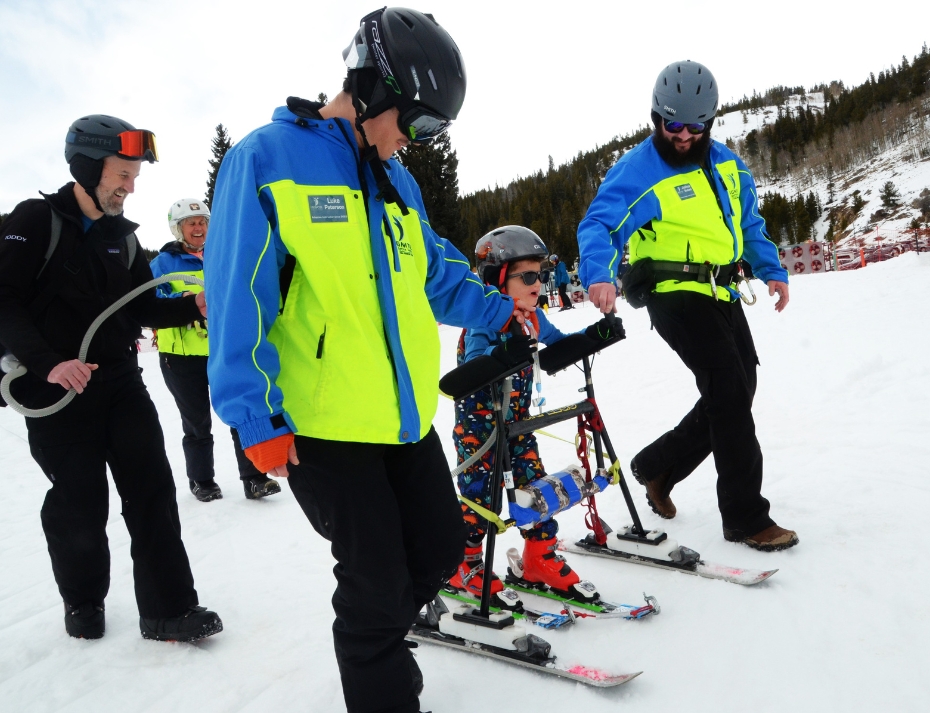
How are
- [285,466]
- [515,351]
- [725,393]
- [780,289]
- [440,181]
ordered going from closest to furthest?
[285,466] < [515,351] < [725,393] < [780,289] < [440,181]

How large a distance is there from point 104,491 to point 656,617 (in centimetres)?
279

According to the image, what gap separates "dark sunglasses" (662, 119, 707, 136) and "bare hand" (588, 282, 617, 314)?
108 centimetres

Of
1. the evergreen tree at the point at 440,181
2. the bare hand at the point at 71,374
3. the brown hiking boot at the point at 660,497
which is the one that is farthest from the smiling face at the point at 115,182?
the evergreen tree at the point at 440,181

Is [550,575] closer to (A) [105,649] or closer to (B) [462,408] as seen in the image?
(B) [462,408]

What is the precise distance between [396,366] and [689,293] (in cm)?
219

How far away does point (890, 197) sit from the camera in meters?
51.8

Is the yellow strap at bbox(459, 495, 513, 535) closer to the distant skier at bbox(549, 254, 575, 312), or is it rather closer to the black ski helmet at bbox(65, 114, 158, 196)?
the black ski helmet at bbox(65, 114, 158, 196)

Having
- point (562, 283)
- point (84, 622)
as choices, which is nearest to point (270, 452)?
point (84, 622)

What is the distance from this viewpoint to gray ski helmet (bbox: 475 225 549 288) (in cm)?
353

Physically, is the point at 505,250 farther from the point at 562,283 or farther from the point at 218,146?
the point at 218,146

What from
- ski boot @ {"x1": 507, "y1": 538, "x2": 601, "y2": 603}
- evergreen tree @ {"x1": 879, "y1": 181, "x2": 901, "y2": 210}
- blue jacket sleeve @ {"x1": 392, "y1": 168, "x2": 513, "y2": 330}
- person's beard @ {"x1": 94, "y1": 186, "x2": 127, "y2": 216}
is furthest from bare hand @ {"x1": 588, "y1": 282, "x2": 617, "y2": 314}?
evergreen tree @ {"x1": 879, "y1": 181, "x2": 901, "y2": 210}

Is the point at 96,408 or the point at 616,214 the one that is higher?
the point at 616,214

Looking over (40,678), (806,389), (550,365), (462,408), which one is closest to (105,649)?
(40,678)

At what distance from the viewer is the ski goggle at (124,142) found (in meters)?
3.12
